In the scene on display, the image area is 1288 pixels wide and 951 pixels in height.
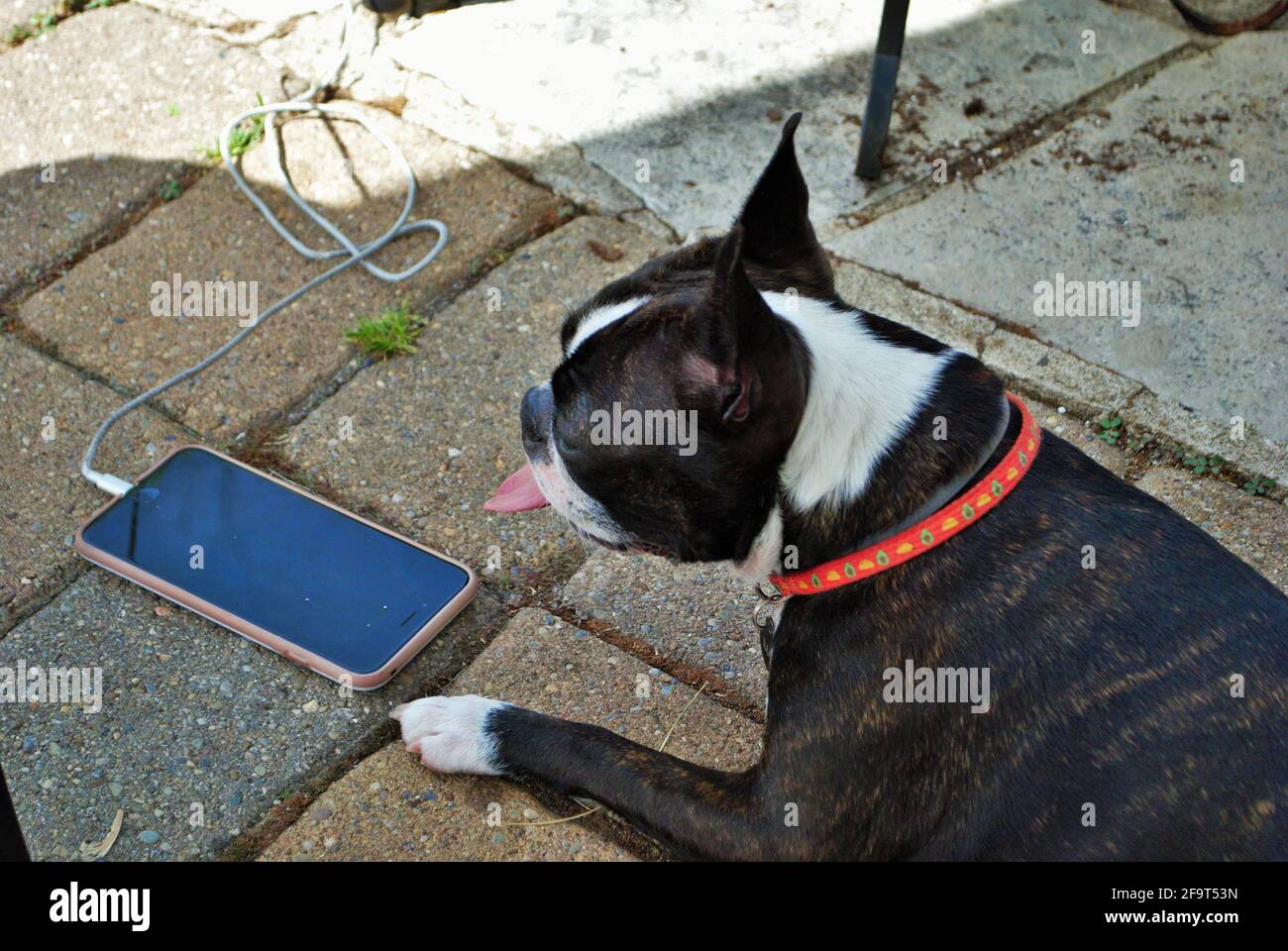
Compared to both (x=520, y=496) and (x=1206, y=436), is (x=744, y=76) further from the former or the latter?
(x=520, y=496)

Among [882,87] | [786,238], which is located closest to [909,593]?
[786,238]

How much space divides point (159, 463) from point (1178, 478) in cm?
288

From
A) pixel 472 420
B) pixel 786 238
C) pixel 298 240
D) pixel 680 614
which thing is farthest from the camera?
pixel 298 240

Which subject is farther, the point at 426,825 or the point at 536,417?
the point at 426,825

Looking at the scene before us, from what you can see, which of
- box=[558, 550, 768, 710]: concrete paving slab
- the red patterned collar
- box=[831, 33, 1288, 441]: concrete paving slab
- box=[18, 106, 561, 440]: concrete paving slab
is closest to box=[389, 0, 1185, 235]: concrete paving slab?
box=[831, 33, 1288, 441]: concrete paving slab

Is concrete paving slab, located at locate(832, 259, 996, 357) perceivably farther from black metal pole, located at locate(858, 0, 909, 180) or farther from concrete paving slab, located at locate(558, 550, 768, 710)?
concrete paving slab, located at locate(558, 550, 768, 710)

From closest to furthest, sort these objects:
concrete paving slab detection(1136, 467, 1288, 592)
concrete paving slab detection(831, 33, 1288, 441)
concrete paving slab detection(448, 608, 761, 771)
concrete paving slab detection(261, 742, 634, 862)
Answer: concrete paving slab detection(261, 742, 634, 862) → concrete paving slab detection(448, 608, 761, 771) → concrete paving slab detection(1136, 467, 1288, 592) → concrete paving slab detection(831, 33, 1288, 441)

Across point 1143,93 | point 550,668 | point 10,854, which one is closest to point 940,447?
point 550,668

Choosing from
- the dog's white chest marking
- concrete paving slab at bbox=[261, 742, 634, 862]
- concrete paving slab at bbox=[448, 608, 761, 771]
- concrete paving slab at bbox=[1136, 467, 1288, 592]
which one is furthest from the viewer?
concrete paving slab at bbox=[1136, 467, 1288, 592]

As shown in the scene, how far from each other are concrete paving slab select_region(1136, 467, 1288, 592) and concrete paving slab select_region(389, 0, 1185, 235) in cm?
147

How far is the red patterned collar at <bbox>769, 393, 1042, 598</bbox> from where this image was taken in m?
2.44

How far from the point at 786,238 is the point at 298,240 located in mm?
2314

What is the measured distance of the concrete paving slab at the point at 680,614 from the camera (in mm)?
3309

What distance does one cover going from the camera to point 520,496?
3205 mm
